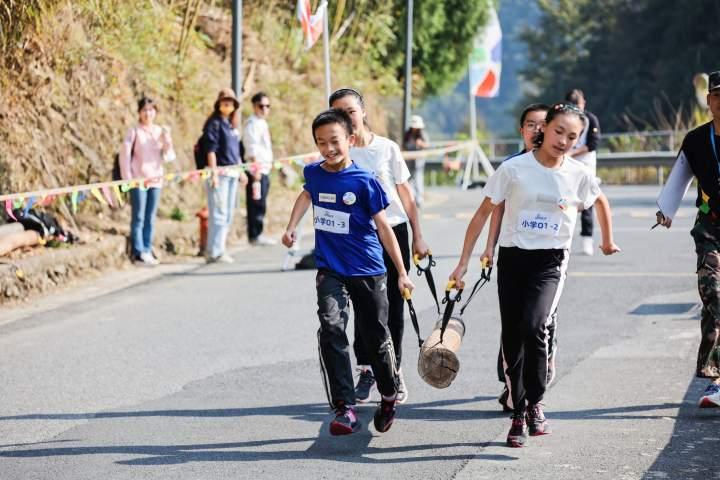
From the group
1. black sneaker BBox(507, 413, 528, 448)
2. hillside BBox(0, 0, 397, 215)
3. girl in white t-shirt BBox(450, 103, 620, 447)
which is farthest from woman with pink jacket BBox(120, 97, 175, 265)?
black sneaker BBox(507, 413, 528, 448)

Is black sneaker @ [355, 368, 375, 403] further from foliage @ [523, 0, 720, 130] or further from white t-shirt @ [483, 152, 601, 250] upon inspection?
foliage @ [523, 0, 720, 130]

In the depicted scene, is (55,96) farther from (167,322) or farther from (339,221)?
(339,221)

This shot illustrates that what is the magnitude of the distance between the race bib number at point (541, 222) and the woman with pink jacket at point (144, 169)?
769cm

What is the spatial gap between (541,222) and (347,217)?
3.13 ft

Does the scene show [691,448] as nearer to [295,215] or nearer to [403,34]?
[295,215]

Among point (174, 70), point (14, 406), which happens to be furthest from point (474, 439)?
point (174, 70)

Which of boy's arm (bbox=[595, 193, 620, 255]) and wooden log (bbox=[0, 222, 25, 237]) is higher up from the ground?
boy's arm (bbox=[595, 193, 620, 255])

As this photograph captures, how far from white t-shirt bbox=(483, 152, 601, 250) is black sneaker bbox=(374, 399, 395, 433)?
39.2 inches

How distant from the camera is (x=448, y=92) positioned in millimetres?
35719

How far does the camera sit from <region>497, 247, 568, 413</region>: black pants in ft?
21.7

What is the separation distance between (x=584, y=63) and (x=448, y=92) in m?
34.6

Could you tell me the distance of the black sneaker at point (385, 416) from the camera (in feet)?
22.4

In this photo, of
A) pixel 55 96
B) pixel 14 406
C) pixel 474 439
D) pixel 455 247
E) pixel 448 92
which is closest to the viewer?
pixel 474 439

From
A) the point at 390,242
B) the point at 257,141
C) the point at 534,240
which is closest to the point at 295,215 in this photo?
the point at 390,242
